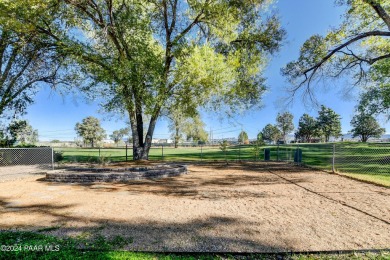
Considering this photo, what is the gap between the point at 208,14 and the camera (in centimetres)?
1458

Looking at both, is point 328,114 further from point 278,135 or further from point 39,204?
point 39,204

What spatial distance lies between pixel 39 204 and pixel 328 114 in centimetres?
8177

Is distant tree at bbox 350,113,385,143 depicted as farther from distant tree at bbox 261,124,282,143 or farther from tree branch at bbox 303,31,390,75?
tree branch at bbox 303,31,390,75

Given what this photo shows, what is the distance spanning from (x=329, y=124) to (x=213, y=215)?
79758mm

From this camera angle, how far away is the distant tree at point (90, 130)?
3030 inches

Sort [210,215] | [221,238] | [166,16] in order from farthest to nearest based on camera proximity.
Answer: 1. [166,16]
2. [210,215]
3. [221,238]

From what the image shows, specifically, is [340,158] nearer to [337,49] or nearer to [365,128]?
[337,49]

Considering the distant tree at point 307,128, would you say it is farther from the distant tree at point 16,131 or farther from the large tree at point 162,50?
Result: the distant tree at point 16,131

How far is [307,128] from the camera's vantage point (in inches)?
2916

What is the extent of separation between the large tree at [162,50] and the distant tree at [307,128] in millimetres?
64180

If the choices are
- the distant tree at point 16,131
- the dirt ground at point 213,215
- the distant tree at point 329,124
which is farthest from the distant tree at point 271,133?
the dirt ground at point 213,215

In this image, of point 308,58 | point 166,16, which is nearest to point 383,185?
point 308,58

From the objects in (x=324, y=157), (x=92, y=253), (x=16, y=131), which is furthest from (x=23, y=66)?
(x=324, y=157)

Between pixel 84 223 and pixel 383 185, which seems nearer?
pixel 84 223
